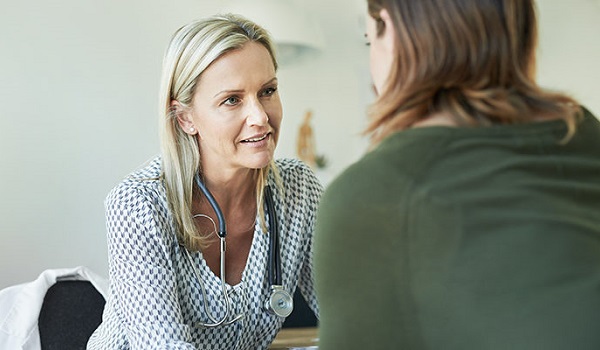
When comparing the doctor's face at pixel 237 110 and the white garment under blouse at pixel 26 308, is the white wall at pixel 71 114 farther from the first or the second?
the doctor's face at pixel 237 110

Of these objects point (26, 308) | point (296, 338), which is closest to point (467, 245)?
point (296, 338)

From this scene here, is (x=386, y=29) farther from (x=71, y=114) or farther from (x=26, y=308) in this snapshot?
(x=71, y=114)

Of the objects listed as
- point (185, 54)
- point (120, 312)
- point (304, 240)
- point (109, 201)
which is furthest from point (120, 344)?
point (185, 54)

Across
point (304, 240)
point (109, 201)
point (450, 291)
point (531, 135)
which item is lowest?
point (304, 240)

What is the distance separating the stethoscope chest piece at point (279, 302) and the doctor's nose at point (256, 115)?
36 centimetres

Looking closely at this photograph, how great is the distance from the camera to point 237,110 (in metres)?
1.90

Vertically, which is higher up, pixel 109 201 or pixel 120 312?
pixel 109 201

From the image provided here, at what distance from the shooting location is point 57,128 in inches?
124

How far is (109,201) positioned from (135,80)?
1.46 m

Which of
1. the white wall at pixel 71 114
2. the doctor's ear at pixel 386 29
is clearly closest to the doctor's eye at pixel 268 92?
the doctor's ear at pixel 386 29

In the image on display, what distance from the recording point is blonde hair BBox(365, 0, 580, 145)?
38.8 inches

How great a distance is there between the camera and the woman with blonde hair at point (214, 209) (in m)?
1.79

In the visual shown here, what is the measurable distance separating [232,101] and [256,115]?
0.22 ft

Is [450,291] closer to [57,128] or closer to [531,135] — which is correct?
[531,135]
